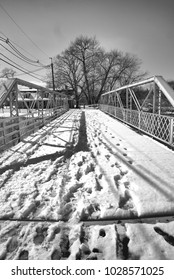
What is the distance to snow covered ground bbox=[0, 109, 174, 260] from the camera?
1.56m

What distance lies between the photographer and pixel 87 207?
2129mm

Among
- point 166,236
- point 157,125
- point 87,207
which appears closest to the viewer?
point 166,236

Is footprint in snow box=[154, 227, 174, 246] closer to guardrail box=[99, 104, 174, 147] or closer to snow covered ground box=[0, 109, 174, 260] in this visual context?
snow covered ground box=[0, 109, 174, 260]

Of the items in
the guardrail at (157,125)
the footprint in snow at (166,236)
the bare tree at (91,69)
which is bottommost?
the footprint in snow at (166,236)

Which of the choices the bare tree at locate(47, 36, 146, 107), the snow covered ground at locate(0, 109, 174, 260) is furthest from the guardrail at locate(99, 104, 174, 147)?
the bare tree at locate(47, 36, 146, 107)

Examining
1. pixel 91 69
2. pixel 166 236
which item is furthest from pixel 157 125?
pixel 91 69

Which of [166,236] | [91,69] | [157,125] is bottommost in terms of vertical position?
[166,236]

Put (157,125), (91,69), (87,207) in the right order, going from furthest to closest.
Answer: (91,69) → (157,125) → (87,207)

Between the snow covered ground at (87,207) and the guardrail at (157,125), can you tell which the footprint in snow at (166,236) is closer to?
the snow covered ground at (87,207)

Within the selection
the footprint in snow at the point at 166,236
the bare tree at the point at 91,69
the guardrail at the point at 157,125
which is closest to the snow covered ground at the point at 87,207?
the footprint in snow at the point at 166,236

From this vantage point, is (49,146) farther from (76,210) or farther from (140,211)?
(140,211)

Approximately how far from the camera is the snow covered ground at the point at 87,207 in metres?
1.56

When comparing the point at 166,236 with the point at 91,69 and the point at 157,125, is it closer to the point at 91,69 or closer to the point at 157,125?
the point at 157,125
